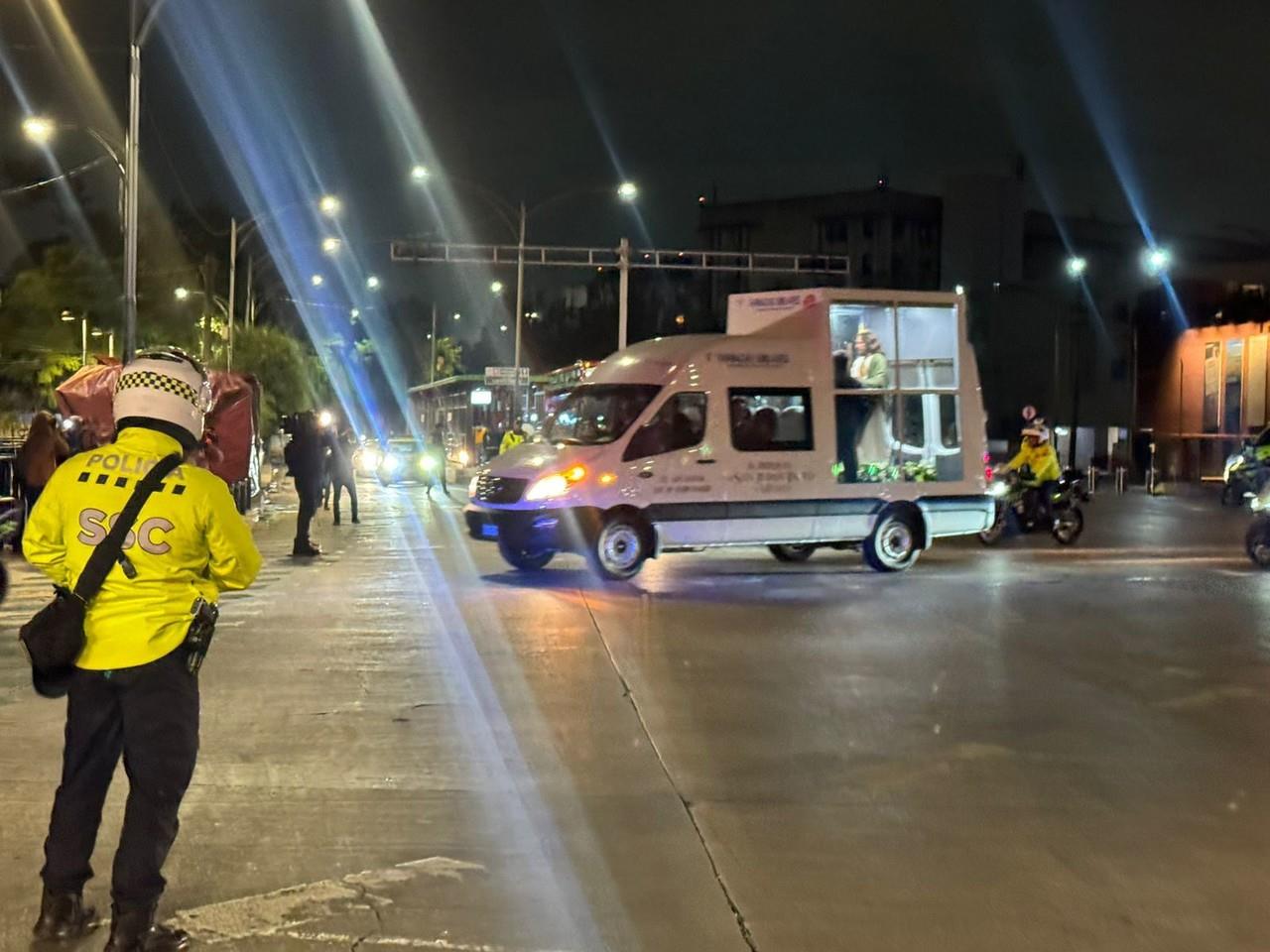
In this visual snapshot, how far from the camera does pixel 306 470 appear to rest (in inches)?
696

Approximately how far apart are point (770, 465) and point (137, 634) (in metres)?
11.8

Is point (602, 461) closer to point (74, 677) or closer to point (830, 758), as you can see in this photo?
point (830, 758)

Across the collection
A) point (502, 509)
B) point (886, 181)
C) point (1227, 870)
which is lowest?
point (1227, 870)

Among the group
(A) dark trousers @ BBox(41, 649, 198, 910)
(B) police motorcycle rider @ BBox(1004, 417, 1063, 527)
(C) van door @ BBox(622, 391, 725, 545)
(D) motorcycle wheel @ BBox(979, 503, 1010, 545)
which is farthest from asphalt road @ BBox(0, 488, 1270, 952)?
(D) motorcycle wheel @ BBox(979, 503, 1010, 545)

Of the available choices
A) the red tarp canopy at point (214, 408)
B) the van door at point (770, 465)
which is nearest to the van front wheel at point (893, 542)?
the van door at point (770, 465)

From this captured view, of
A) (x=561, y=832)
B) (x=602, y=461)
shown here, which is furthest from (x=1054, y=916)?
(x=602, y=461)

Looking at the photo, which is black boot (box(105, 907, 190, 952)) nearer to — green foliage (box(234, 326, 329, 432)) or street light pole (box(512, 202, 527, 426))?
street light pole (box(512, 202, 527, 426))

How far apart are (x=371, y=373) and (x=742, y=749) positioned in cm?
12315

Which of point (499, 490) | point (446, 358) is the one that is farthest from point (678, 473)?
point (446, 358)

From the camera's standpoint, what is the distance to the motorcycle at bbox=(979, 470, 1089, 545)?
19.9 m

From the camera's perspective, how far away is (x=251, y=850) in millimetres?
5668

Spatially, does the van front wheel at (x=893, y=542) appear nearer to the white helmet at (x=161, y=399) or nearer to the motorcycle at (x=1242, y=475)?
the white helmet at (x=161, y=399)

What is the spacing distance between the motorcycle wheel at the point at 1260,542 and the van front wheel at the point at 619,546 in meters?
7.59

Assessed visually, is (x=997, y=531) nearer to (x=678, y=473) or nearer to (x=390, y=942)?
(x=678, y=473)
